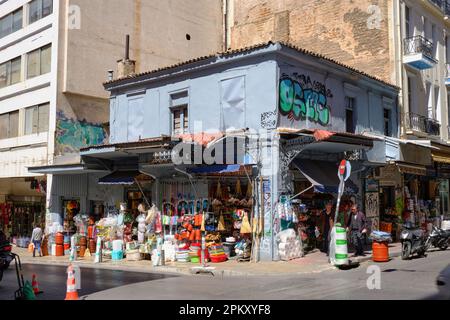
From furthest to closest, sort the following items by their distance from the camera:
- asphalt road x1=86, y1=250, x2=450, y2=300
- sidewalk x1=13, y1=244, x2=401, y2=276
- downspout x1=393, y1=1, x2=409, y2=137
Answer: downspout x1=393, y1=1, x2=409, y2=137 → sidewalk x1=13, y1=244, x2=401, y2=276 → asphalt road x1=86, y1=250, x2=450, y2=300

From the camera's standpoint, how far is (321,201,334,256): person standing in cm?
1686

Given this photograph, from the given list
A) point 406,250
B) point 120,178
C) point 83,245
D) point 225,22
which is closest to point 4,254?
point 83,245

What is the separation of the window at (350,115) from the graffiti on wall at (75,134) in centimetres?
1261

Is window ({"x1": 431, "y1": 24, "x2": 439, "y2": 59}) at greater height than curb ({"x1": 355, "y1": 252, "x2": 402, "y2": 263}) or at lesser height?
greater

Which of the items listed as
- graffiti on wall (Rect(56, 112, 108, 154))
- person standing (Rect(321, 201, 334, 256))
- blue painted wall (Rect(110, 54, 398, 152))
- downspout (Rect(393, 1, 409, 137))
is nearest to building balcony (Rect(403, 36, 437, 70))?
downspout (Rect(393, 1, 409, 137))

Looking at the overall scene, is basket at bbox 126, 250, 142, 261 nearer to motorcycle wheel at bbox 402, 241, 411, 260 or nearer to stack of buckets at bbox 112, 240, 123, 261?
stack of buckets at bbox 112, 240, 123, 261

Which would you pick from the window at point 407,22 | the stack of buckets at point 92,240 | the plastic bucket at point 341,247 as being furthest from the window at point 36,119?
the window at point 407,22

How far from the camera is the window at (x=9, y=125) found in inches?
1068

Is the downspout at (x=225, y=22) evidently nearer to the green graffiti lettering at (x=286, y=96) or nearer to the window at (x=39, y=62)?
the window at (x=39, y=62)

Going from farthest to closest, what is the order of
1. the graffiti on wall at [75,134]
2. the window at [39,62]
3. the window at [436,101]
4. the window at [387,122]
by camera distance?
the window at [436,101] < the window at [39,62] < the graffiti on wall at [75,134] < the window at [387,122]

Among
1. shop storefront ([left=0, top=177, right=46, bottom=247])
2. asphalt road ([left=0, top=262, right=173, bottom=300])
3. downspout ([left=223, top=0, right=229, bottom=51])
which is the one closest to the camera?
asphalt road ([left=0, top=262, right=173, bottom=300])

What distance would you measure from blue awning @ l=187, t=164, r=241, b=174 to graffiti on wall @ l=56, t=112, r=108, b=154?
9925mm

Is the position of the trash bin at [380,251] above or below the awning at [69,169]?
below
